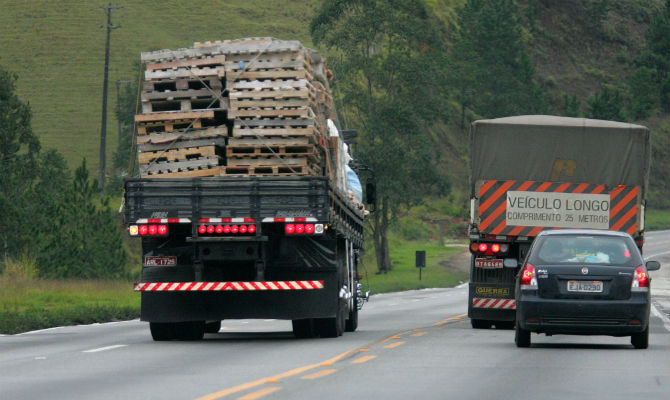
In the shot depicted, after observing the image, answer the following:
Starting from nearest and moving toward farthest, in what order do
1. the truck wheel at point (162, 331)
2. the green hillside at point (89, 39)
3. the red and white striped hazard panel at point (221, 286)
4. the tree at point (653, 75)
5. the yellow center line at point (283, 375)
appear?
the yellow center line at point (283, 375)
the red and white striped hazard panel at point (221, 286)
the truck wheel at point (162, 331)
the green hillside at point (89, 39)
the tree at point (653, 75)

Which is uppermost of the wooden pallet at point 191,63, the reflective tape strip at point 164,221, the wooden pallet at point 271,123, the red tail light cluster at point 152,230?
the wooden pallet at point 191,63

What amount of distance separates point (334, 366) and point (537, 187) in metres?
9.72

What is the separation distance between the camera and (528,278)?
58.3 ft

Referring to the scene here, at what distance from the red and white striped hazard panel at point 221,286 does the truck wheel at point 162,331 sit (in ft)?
3.23

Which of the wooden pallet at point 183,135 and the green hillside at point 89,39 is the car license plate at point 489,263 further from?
the green hillside at point 89,39

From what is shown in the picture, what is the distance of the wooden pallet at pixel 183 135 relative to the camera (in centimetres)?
1967

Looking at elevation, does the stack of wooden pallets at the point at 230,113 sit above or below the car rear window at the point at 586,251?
above

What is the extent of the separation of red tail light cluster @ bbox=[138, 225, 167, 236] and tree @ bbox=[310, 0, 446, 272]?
49637 millimetres

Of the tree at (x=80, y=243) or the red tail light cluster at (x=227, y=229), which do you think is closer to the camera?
the red tail light cluster at (x=227, y=229)

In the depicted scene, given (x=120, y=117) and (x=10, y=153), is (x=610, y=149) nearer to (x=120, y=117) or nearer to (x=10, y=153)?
(x=10, y=153)

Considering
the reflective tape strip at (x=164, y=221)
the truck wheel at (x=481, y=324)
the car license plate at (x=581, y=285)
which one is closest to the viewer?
the car license plate at (x=581, y=285)

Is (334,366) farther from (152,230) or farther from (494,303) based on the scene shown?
(494,303)

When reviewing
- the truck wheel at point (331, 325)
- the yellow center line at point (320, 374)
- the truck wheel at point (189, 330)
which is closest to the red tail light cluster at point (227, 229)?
the truck wheel at point (331, 325)

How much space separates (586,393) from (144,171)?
30.4 ft
